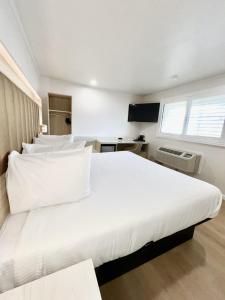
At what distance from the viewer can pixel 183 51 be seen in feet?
5.91

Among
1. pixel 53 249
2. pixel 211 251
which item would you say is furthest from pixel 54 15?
pixel 211 251

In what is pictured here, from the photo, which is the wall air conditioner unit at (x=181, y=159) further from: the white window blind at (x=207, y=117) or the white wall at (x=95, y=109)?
the white wall at (x=95, y=109)

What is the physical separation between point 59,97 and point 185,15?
121 inches

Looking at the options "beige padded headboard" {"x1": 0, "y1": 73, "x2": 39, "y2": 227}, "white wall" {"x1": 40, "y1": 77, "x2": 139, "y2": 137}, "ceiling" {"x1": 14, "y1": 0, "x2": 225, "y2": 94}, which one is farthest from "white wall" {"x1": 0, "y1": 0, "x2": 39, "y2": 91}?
"white wall" {"x1": 40, "y1": 77, "x2": 139, "y2": 137}

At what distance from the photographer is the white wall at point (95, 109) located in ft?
11.4

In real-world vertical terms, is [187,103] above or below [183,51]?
below

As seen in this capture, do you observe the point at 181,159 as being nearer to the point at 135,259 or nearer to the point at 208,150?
the point at 208,150

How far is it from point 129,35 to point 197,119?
2.29 metres

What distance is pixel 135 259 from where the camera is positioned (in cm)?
113

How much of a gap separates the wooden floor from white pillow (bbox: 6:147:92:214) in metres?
0.79

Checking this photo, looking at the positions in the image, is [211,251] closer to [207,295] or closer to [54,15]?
[207,295]

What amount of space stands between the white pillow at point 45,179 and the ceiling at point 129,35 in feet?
4.55

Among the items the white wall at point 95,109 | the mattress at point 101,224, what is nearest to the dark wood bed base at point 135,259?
the mattress at point 101,224

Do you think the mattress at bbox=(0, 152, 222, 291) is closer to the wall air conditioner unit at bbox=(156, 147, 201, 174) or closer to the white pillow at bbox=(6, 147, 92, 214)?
the white pillow at bbox=(6, 147, 92, 214)
